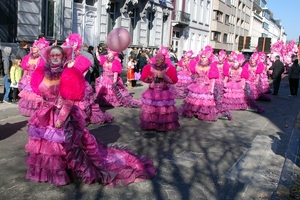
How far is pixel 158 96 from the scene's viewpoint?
730 centimetres

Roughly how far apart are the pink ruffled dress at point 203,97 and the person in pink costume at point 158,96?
172cm

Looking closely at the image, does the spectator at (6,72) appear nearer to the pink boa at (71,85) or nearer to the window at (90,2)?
the pink boa at (71,85)

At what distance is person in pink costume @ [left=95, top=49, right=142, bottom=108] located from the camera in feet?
32.4

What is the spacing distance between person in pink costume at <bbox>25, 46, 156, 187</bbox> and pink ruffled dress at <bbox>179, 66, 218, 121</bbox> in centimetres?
499

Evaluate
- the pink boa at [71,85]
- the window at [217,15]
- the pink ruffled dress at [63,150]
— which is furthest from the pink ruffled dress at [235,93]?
the window at [217,15]

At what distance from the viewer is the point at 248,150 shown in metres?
6.63

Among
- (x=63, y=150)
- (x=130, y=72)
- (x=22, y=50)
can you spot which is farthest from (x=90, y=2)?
(x=63, y=150)

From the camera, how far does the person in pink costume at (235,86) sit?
11.4m

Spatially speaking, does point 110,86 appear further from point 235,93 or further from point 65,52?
point 65,52

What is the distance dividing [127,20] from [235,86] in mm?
12938

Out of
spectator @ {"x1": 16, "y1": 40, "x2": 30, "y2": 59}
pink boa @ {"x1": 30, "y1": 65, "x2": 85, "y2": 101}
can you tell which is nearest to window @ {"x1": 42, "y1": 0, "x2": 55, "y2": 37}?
spectator @ {"x1": 16, "y1": 40, "x2": 30, "y2": 59}

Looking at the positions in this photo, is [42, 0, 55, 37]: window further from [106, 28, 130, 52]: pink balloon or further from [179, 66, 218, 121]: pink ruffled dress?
[106, 28, 130, 52]: pink balloon

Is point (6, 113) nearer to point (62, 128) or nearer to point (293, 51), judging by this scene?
point (62, 128)

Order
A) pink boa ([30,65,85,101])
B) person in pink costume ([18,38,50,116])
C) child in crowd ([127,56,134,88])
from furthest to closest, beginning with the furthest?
child in crowd ([127,56,134,88]) < person in pink costume ([18,38,50,116]) < pink boa ([30,65,85,101])
